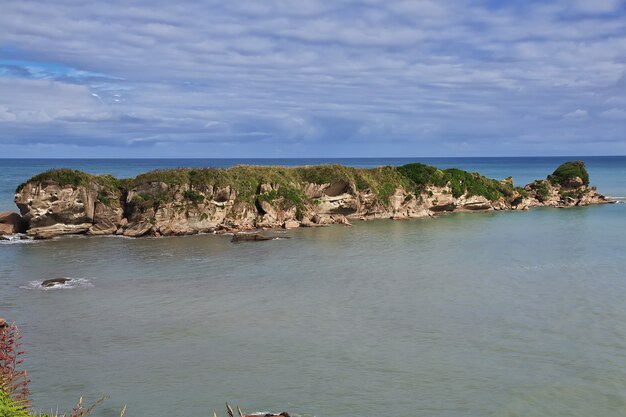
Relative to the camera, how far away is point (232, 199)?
5431 centimetres

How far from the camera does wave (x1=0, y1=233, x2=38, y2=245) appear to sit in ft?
150

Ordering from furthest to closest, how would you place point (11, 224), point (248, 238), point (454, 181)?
point (454, 181)
point (11, 224)
point (248, 238)

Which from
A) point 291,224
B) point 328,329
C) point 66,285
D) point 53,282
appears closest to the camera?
point 328,329

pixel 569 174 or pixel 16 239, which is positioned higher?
pixel 569 174

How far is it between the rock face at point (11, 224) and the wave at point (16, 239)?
37.5 inches

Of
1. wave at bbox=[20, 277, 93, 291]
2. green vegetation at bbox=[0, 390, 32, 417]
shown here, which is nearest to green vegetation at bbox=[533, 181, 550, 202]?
wave at bbox=[20, 277, 93, 291]

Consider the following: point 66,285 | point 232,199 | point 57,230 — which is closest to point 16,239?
point 57,230

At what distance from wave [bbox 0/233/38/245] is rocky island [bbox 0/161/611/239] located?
2.84ft

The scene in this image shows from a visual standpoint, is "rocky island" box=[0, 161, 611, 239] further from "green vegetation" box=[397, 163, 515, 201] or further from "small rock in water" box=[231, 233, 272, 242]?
"small rock in water" box=[231, 233, 272, 242]

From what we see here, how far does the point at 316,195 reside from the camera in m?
60.4

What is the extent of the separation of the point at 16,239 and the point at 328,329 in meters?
34.4

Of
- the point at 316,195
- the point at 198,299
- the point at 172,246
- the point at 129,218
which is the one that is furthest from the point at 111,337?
the point at 316,195

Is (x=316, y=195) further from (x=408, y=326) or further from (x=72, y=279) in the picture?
(x=408, y=326)

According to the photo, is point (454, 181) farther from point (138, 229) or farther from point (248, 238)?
point (138, 229)
